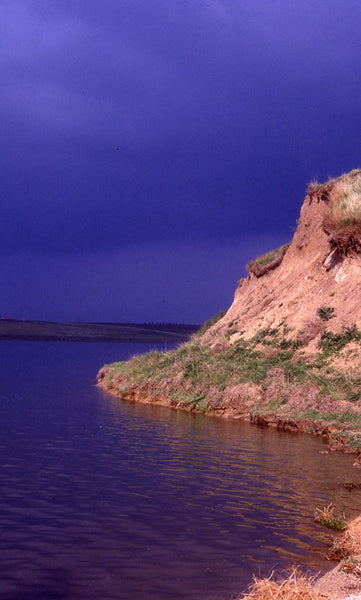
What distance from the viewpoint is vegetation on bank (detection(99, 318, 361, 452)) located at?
19.6m

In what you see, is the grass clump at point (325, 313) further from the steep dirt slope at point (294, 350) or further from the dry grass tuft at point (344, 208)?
the dry grass tuft at point (344, 208)

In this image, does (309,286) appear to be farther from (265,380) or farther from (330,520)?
(330,520)

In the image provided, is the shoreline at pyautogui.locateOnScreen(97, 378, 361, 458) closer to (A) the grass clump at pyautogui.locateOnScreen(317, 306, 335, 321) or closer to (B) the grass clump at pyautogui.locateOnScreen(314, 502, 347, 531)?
(A) the grass clump at pyautogui.locateOnScreen(317, 306, 335, 321)

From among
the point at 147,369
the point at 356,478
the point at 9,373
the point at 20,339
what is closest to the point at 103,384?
the point at 147,369

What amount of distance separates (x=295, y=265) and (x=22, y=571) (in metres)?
25.0

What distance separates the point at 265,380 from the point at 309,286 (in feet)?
23.2

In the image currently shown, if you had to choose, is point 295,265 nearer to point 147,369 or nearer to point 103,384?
point 147,369

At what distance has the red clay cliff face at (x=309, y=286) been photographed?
982 inches

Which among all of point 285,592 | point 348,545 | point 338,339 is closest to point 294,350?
point 338,339

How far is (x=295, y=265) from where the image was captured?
30922mm

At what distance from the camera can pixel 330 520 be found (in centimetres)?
970

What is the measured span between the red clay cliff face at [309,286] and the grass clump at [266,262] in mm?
263

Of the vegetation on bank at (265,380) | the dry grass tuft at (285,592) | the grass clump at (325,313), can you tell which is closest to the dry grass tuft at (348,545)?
the dry grass tuft at (285,592)

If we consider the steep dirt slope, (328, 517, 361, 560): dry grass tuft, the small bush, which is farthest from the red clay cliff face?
(328, 517, 361, 560): dry grass tuft
